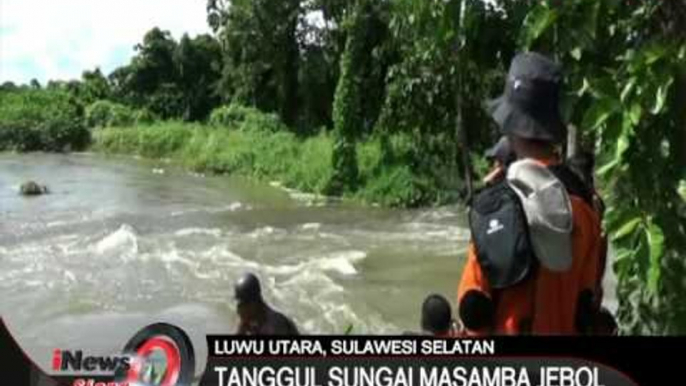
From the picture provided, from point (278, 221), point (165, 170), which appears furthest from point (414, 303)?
point (165, 170)

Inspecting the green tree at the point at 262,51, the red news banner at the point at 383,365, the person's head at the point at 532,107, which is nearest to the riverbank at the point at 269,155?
the green tree at the point at 262,51

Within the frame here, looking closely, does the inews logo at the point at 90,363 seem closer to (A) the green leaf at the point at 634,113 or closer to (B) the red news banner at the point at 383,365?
(B) the red news banner at the point at 383,365

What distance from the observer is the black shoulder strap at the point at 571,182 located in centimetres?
222

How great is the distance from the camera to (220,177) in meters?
25.2

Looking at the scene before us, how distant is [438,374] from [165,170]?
2488 centimetres

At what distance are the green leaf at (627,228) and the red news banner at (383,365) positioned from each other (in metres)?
→ 0.45

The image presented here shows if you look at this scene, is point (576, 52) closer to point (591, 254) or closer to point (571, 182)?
point (571, 182)

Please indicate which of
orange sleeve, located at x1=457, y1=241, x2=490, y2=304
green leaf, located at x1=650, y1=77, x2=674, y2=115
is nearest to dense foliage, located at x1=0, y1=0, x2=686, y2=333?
green leaf, located at x1=650, y1=77, x2=674, y2=115

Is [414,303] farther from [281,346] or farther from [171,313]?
[281,346]

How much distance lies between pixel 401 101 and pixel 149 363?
14.1m

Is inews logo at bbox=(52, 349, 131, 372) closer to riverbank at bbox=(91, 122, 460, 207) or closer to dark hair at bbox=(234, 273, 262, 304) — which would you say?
dark hair at bbox=(234, 273, 262, 304)

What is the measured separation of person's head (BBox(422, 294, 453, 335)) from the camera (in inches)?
153

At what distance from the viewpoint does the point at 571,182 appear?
226 cm

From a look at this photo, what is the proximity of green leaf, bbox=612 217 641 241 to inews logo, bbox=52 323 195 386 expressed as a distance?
1458mm
